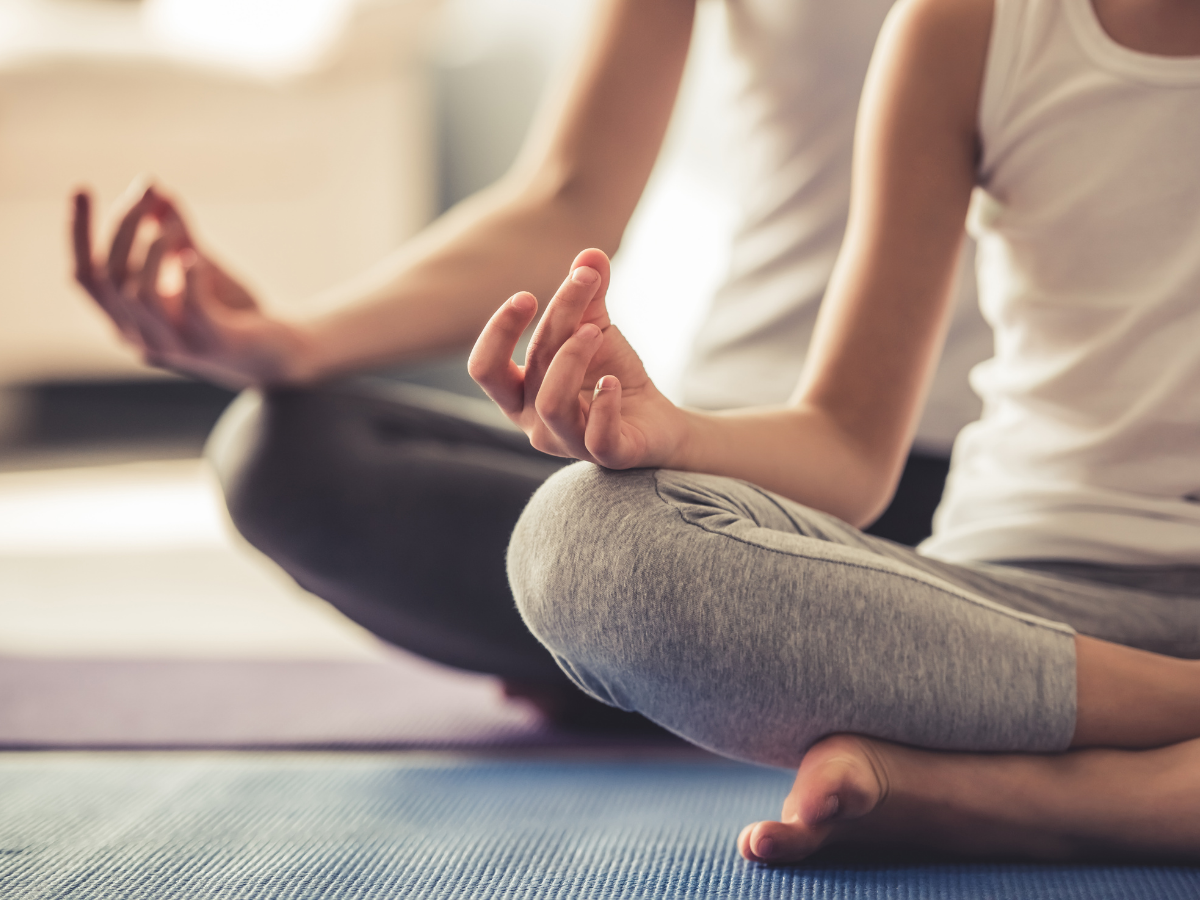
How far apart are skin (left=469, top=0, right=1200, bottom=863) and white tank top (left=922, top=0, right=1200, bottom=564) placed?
2cm

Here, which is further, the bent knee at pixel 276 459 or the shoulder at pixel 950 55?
the bent knee at pixel 276 459

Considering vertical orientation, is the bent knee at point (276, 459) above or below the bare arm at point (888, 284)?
below

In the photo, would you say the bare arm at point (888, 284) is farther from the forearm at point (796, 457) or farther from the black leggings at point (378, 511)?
the black leggings at point (378, 511)

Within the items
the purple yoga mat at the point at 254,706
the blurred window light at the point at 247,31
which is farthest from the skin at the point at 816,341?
the blurred window light at the point at 247,31

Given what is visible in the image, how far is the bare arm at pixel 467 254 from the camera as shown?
772 mm

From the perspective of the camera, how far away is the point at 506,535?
0.84m

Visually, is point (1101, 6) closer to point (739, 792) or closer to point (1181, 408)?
point (1181, 408)

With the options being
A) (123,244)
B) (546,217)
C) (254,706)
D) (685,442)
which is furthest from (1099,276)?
(254,706)

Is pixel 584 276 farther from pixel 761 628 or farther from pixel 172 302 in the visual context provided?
pixel 172 302

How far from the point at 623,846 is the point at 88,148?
7.47 feet

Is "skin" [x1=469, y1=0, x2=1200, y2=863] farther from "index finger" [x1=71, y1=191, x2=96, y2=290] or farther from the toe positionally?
"index finger" [x1=71, y1=191, x2=96, y2=290]

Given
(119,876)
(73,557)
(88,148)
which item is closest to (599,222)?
(119,876)

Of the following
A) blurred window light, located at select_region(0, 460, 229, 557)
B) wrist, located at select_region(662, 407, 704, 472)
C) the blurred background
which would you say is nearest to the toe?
wrist, located at select_region(662, 407, 704, 472)

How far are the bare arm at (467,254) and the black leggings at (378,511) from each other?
41 mm
